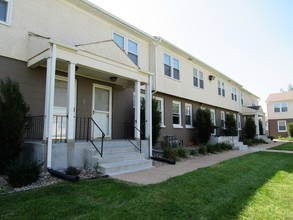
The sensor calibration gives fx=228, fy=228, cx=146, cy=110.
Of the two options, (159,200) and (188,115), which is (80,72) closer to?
(159,200)

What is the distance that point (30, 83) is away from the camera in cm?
768

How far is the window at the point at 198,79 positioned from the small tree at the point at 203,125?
240 centimetres

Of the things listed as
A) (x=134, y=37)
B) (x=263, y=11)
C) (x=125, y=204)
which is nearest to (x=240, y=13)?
(x=263, y=11)

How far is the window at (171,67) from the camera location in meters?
13.8

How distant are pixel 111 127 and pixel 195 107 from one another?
27.6 ft

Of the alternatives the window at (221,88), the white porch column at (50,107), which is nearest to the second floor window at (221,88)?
the window at (221,88)

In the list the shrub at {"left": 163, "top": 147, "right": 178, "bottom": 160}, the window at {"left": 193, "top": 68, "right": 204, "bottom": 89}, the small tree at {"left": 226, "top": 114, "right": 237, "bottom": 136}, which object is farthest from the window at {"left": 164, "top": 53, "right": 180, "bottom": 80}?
the small tree at {"left": 226, "top": 114, "right": 237, "bottom": 136}

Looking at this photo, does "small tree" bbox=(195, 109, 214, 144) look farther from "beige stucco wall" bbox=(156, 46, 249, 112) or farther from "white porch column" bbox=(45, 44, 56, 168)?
"white porch column" bbox=(45, 44, 56, 168)

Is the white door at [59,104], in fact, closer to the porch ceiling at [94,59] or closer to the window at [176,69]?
the porch ceiling at [94,59]

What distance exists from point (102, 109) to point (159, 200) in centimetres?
626

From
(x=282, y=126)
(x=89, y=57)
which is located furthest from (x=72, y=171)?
(x=282, y=126)

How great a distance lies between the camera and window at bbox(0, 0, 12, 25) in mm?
7238

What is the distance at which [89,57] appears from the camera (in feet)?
24.6

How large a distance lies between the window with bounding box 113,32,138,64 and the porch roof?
7.11ft
